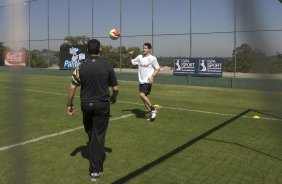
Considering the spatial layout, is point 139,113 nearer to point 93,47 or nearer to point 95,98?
point 95,98

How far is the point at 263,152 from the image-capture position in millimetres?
7266

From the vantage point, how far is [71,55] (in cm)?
3259

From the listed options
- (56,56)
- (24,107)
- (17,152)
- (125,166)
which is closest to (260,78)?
(24,107)

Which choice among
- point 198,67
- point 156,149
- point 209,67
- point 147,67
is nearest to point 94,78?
point 156,149

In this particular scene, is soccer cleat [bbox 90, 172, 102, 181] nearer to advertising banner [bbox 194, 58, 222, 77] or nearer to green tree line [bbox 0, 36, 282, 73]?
green tree line [bbox 0, 36, 282, 73]

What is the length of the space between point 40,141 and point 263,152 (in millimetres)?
4483

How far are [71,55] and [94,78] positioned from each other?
90.8 ft

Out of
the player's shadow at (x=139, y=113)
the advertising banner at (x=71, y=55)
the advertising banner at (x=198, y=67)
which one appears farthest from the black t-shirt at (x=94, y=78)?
the advertising banner at (x=71, y=55)

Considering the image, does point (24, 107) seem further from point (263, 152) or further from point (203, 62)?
point (203, 62)

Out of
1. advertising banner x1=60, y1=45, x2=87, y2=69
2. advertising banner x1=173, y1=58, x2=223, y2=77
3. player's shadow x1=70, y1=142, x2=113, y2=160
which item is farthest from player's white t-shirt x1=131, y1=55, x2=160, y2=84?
advertising banner x1=60, y1=45, x2=87, y2=69

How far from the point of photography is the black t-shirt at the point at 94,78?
5.57 meters

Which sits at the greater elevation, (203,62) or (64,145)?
(203,62)

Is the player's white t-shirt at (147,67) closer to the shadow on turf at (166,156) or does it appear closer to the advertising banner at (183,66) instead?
the shadow on turf at (166,156)

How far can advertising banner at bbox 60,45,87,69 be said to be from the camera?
1264 inches
